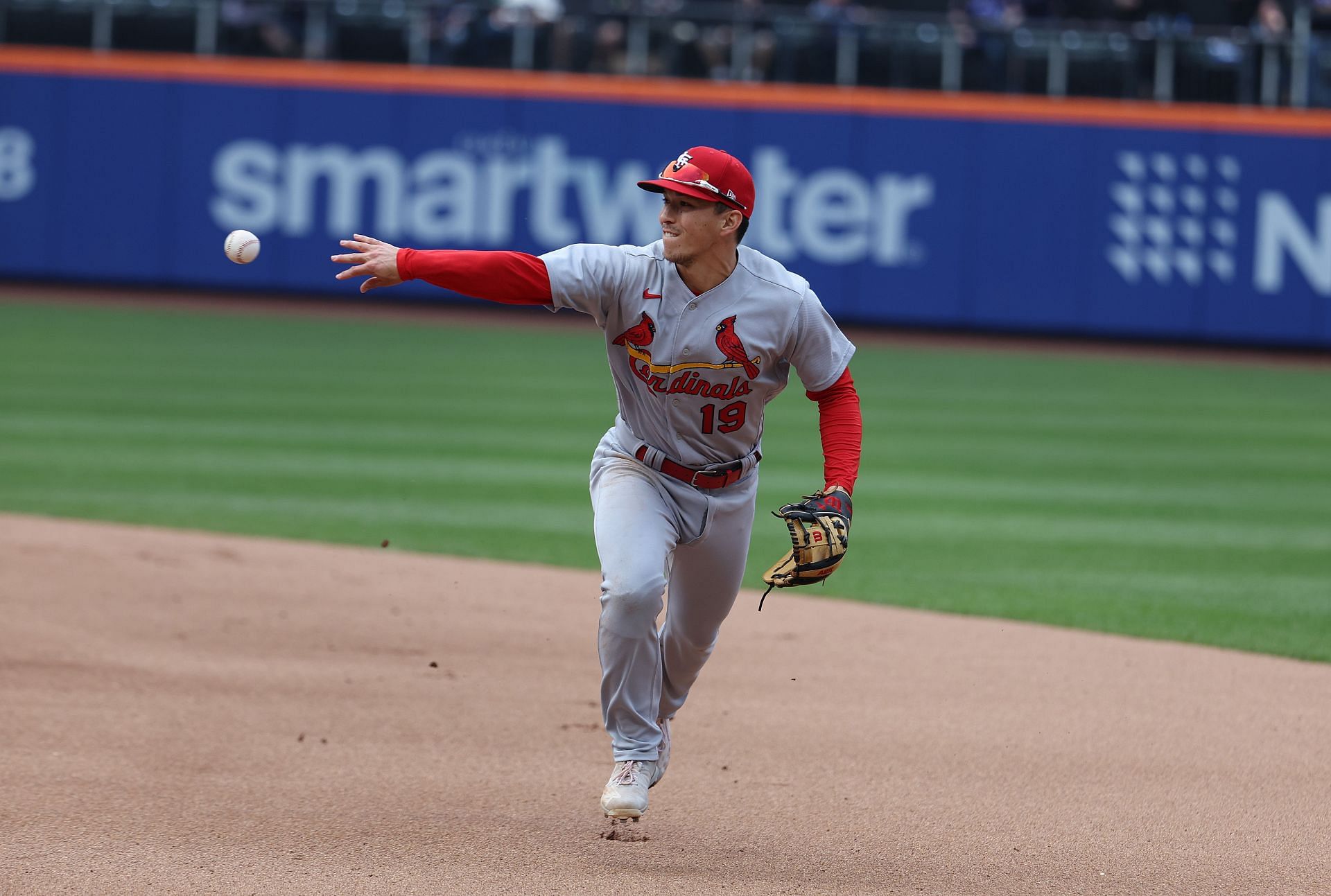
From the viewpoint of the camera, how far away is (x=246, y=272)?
2117cm

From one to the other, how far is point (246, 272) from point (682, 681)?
57.3 ft

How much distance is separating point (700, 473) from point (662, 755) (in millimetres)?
855

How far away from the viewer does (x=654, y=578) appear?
4.39 meters

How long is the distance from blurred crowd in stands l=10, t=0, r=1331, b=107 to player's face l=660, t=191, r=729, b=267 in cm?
1611

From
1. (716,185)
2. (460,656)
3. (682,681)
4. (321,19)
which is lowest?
(460,656)

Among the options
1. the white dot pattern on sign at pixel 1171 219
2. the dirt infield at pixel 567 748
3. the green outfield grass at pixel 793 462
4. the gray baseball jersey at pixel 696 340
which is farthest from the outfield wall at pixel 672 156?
the gray baseball jersey at pixel 696 340

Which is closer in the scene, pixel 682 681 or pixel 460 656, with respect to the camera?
pixel 682 681

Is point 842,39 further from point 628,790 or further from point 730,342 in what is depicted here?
point 628,790

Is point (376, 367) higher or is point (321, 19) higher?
point (321, 19)

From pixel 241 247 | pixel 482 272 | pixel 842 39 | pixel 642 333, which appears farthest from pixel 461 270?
pixel 842 39

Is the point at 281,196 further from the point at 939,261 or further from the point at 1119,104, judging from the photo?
the point at 1119,104

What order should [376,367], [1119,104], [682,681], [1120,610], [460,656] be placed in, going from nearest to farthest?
[682,681] < [460,656] < [1120,610] < [376,367] < [1119,104]

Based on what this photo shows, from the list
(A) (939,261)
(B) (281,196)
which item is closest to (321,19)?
(B) (281,196)

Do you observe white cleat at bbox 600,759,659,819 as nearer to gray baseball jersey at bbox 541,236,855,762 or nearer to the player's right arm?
gray baseball jersey at bbox 541,236,855,762
